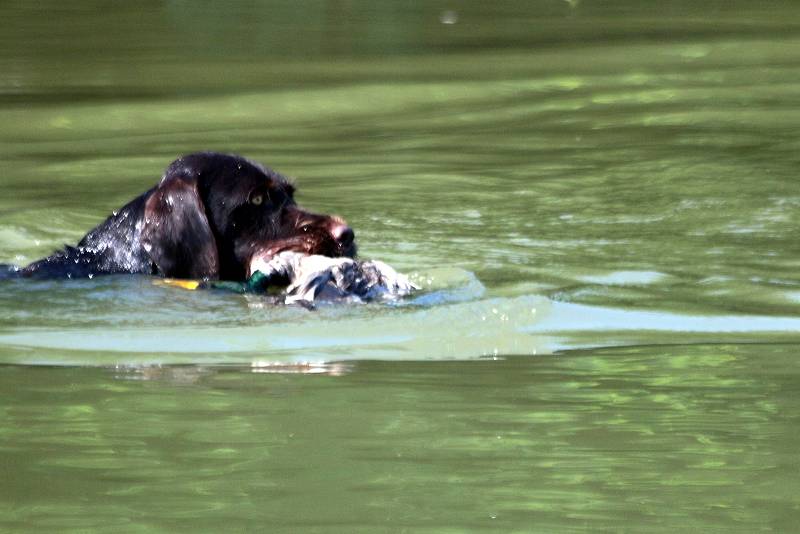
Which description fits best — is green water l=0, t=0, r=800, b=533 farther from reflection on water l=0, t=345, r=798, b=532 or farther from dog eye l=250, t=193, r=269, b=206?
dog eye l=250, t=193, r=269, b=206

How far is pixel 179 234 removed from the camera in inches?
303

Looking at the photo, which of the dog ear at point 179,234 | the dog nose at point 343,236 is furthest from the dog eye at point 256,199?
the dog nose at point 343,236

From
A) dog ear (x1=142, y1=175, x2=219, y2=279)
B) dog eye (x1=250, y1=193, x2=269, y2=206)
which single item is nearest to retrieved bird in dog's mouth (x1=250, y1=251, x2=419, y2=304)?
dog ear (x1=142, y1=175, x2=219, y2=279)

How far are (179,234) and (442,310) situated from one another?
1.36 meters

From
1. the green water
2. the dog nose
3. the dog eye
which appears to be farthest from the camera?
the dog eye

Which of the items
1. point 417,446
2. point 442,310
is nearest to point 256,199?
point 442,310

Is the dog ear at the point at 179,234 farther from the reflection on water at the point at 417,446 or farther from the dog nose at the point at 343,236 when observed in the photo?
the reflection on water at the point at 417,446

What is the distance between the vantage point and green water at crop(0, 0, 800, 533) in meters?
4.64

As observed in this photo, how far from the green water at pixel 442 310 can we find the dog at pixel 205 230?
21cm

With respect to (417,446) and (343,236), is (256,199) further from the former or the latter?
(417,446)

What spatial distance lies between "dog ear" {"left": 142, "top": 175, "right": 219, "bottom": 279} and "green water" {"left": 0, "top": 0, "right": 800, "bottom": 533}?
0.16 meters

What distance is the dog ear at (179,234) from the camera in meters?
7.65

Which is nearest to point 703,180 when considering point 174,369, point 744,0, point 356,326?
point 356,326

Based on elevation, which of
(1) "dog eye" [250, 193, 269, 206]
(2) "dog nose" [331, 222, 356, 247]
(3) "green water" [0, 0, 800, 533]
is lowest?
(3) "green water" [0, 0, 800, 533]
